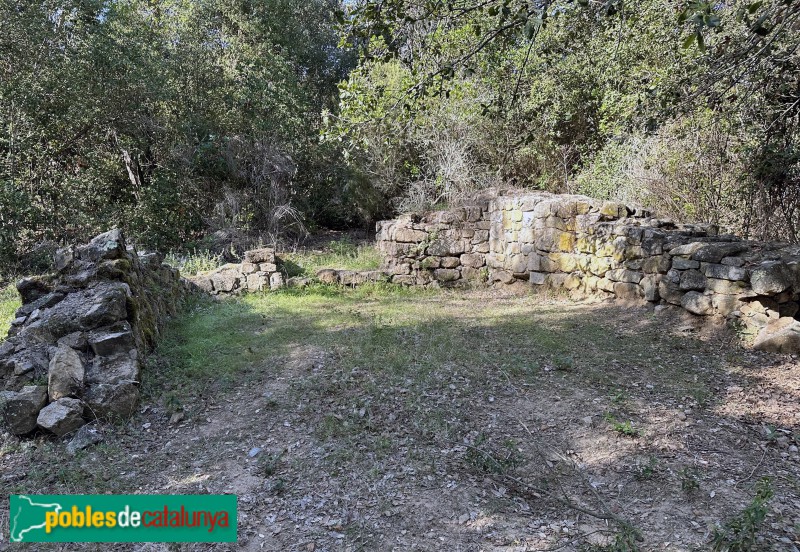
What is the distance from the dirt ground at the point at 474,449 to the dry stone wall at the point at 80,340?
21cm

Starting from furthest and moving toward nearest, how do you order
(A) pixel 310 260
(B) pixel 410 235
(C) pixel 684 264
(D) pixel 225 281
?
(A) pixel 310 260
(B) pixel 410 235
(D) pixel 225 281
(C) pixel 684 264

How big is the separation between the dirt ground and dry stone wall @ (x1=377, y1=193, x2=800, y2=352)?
1.94 ft

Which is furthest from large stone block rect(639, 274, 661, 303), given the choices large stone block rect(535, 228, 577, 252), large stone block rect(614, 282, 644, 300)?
large stone block rect(535, 228, 577, 252)

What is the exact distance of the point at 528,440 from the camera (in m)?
3.46

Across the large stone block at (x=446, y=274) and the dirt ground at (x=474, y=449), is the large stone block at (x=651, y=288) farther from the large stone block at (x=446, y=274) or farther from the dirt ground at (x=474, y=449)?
the large stone block at (x=446, y=274)

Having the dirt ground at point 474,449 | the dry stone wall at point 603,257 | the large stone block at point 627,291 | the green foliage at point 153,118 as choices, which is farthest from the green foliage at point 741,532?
the green foliage at point 153,118

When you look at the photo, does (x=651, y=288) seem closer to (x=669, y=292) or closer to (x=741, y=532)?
(x=669, y=292)

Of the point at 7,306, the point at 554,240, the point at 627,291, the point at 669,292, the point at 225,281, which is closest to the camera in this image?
the point at 669,292

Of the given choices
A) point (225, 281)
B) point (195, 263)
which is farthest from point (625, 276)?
point (195, 263)

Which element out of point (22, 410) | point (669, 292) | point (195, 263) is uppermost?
point (195, 263)

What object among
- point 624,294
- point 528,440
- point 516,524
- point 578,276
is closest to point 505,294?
point 578,276

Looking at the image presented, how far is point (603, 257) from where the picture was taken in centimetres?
723

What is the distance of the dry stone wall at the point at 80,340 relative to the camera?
362cm

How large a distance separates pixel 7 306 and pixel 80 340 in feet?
13.1
